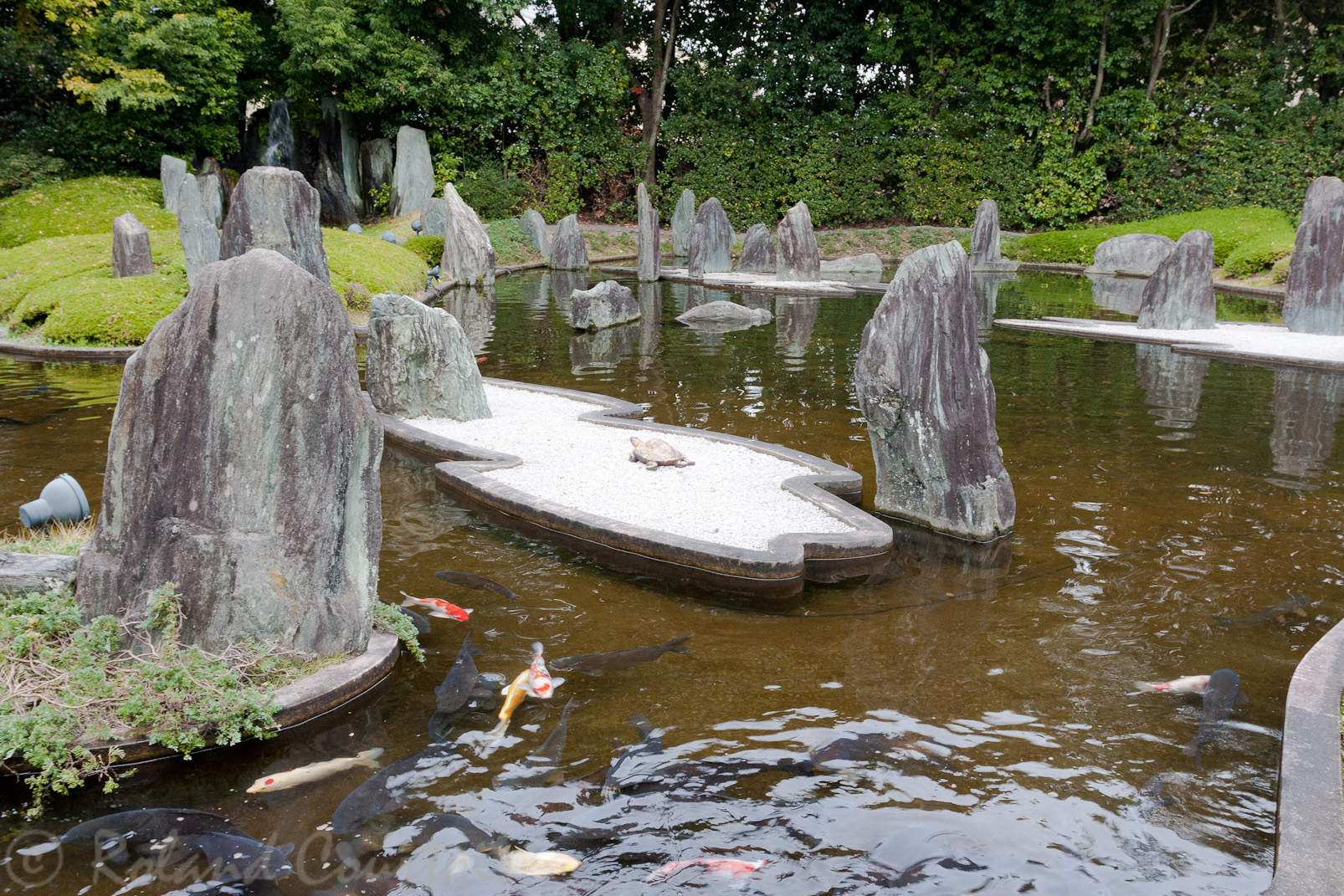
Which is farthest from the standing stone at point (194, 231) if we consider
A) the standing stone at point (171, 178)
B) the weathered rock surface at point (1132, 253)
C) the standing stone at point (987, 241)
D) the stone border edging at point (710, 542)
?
the weathered rock surface at point (1132, 253)

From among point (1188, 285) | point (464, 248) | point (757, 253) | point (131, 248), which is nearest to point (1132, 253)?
point (757, 253)

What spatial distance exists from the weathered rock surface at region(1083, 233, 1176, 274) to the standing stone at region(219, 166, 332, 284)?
22.7m

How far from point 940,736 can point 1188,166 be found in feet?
107

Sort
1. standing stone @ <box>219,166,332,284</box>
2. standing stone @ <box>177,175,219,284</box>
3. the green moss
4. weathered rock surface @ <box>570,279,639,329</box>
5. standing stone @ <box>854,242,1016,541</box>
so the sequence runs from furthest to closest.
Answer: the green moss, weathered rock surface @ <box>570,279,639,329</box>, standing stone @ <box>177,175,219,284</box>, standing stone @ <box>219,166,332,284</box>, standing stone @ <box>854,242,1016,541</box>

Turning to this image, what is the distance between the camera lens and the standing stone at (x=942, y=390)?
23.6 ft

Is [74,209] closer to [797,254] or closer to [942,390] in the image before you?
[797,254]

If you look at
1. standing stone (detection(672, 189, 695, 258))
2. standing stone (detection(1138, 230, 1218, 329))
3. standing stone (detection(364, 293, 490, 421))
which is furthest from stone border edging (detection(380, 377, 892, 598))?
standing stone (detection(672, 189, 695, 258))

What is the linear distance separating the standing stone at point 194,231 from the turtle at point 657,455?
35.1 feet

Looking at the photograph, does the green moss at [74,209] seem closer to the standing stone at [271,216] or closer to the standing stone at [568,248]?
the standing stone at [271,216]

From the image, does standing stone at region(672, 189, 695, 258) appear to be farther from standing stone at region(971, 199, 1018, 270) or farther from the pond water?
the pond water

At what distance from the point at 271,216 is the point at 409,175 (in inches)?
655

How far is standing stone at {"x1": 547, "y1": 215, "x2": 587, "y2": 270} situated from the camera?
1083 inches

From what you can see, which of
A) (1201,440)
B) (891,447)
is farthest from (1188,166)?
(891,447)

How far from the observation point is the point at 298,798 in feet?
13.3
